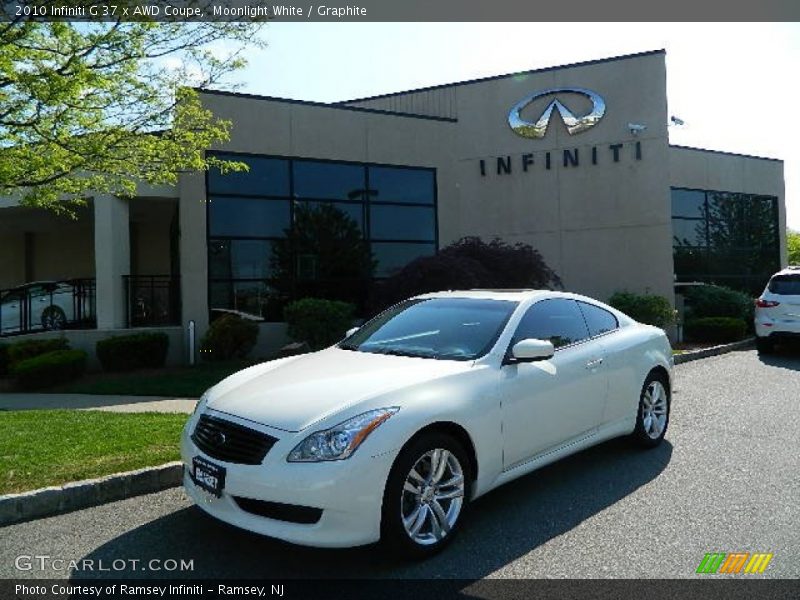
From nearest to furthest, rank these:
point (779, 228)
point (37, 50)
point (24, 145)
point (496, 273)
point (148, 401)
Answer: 1. point (37, 50)
2. point (24, 145)
3. point (148, 401)
4. point (496, 273)
5. point (779, 228)

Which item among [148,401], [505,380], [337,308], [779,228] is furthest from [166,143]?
[779,228]

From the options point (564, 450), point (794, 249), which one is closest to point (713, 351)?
point (564, 450)

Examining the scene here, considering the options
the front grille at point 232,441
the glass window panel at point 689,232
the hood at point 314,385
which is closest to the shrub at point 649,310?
the glass window panel at point 689,232

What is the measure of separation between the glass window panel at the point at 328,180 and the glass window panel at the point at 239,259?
62.1 inches

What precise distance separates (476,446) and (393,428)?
0.71m

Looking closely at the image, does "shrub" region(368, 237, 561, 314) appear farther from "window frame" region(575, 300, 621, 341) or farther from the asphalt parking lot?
the asphalt parking lot

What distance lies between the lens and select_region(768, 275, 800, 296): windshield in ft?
41.3

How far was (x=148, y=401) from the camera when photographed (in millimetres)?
9562

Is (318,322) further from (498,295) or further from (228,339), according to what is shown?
(498,295)

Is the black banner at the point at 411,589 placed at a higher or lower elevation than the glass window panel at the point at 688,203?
lower

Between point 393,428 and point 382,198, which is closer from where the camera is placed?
point 393,428

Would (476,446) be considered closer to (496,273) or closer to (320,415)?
(320,415)

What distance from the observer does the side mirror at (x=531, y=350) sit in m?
4.41

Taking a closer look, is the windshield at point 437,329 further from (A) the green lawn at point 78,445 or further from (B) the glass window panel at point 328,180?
(B) the glass window panel at point 328,180
